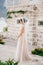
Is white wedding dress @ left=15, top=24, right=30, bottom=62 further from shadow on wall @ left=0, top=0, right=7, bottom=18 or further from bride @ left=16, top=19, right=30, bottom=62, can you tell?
shadow on wall @ left=0, top=0, right=7, bottom=18

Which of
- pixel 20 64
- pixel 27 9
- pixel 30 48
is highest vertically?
pixel 27 9

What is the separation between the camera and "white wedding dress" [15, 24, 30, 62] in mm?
2426

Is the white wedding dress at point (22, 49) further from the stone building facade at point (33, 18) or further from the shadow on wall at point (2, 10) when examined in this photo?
the shadow on wall at point (2, 10)

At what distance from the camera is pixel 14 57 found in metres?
2.45

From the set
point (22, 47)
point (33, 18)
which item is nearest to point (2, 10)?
point (33, 18)

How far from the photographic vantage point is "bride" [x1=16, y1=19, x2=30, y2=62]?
2418 millimetres

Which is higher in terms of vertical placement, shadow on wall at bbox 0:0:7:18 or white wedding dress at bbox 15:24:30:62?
shadow on wall at bbox 0:0:7:18

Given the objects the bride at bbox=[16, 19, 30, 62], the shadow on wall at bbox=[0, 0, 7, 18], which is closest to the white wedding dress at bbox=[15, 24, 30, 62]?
the bride at bbox=[16, 19, 30, 62]

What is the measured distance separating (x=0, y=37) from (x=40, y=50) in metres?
0.51

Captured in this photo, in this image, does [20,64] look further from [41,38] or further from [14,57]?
[41,38]

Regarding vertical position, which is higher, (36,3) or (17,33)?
(36,3)

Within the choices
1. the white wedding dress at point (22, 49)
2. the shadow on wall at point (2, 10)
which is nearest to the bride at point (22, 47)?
the white wedding dress at point (22, 49)

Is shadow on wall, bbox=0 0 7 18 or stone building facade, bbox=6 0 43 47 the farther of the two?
shadow on wall, bbox=0 0 7 18

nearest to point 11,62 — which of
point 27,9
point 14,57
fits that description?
point 14,57
